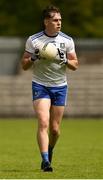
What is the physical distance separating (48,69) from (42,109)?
1.81 ft

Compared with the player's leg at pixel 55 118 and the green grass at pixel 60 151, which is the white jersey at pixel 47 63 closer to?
the player's leg at pixel 55 118

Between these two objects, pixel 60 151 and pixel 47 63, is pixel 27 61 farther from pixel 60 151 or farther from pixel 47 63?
pixel 60 151

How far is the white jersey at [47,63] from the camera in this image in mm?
11695

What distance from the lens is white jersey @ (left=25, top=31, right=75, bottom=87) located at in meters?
11.7

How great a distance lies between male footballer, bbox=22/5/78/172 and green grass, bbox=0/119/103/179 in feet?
1.69

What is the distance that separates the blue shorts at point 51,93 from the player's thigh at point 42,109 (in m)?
0.06

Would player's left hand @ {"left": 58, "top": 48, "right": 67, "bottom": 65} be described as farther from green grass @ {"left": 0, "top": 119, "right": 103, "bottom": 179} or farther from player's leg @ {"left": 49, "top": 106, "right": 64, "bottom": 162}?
green grass @ {"left": 0, "top": 119, "right": 103, "bottom": 179}

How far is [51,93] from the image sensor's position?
11.8m

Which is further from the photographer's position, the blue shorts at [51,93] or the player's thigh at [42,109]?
the blue shorts at [51,93]

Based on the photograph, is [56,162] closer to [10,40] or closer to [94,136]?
[94,136]

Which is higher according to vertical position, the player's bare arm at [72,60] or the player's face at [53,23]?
the player's face at [53,23]

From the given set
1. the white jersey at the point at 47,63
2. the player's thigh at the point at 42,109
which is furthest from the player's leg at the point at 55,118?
the white jersey at the point at 47,63

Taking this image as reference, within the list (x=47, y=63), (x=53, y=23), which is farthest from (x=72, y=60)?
(x=53, y=23)

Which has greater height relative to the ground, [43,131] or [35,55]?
[35,55]
